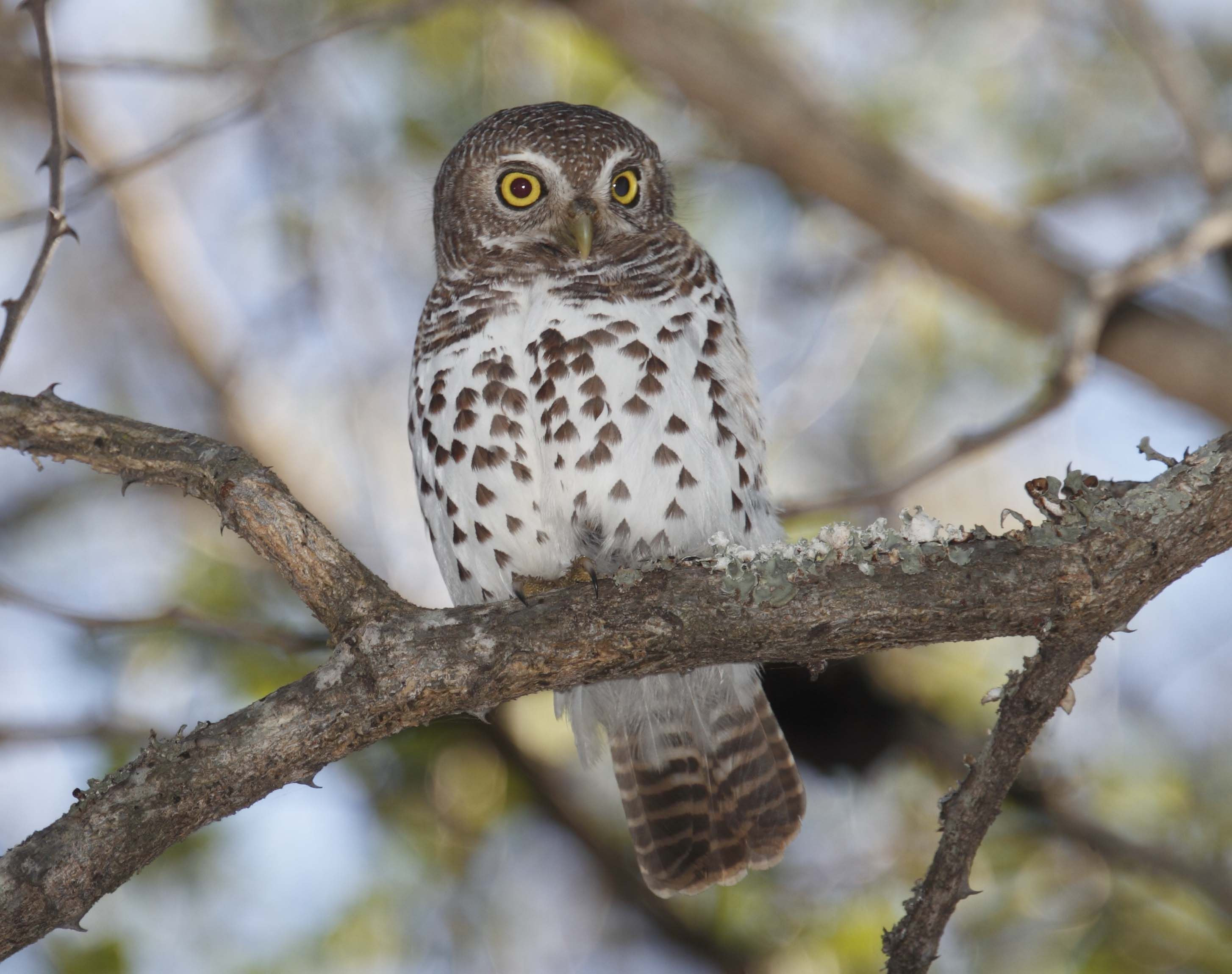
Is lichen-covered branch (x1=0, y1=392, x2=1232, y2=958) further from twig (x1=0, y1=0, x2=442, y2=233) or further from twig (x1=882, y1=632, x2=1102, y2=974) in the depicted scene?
twig (x1=0, y1=0, x2=442, y2=233)

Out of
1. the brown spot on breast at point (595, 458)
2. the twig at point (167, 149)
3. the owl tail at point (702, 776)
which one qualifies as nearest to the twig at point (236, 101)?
the twig at point (167, 149)

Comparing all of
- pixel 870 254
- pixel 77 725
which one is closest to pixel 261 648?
pixel 77 725

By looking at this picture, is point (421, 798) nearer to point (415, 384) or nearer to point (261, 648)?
point (261, 648)

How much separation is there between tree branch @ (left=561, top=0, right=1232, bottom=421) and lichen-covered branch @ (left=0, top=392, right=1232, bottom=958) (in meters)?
3.23

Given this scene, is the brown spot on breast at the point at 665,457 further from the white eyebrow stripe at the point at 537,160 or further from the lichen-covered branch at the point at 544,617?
the white eyebrow stripe at the point at 537,160

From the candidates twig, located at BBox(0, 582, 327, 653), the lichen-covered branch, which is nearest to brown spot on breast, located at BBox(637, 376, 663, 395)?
the lichen-covered branch

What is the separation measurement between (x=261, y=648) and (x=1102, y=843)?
10.7ft

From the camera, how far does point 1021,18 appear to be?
7102 millimetres

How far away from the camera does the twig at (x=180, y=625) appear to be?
3.47 metres

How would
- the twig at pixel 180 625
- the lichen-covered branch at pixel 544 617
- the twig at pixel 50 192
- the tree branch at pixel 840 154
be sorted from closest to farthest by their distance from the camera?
1. the lichen-covered branch at pixel 544 617
2. the twig at pixel 50 192
3. the twig at pixel 180 625
4. the tree branch at pixel 840 154

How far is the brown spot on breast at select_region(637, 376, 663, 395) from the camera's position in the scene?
11.6ft

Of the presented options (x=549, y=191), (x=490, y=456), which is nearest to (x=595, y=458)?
(x=490, y=456)

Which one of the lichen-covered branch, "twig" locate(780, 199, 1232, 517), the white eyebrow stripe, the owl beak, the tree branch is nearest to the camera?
the lichen-covered branch

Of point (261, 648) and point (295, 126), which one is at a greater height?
point (295, 126)
